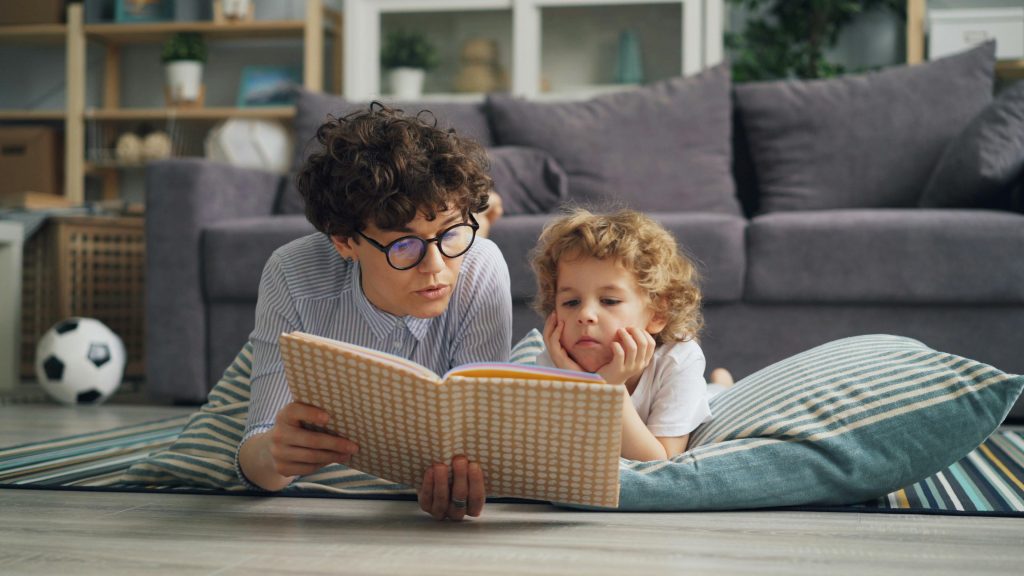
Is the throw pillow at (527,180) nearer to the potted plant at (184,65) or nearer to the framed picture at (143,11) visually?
the potted plant at (184,65)

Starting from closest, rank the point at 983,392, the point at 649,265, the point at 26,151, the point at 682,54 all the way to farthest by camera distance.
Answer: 1. the point at 983,392
2. the point at 649,265
3. the point at 682,54
4. the point at 26,151

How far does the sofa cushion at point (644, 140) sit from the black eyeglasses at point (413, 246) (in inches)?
65.5

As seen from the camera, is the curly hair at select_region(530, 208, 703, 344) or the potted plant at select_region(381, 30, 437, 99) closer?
the curly hair at select_region(530, 208, 703, 344)

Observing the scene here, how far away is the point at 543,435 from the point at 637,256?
0.44 metres

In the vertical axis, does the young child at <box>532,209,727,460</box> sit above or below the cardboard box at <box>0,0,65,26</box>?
below

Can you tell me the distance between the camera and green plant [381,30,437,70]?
403 cm

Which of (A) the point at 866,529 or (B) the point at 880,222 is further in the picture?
(B) the point at 880,222

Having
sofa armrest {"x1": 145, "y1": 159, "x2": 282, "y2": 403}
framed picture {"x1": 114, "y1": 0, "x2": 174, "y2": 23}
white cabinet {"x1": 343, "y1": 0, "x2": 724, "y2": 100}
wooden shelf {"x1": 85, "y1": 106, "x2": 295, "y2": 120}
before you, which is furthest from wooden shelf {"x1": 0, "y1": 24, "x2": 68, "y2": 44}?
sofa armrest {"x1": 145, "y1": 159, "x2": 282, "y2": 403}

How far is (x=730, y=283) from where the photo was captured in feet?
7.68

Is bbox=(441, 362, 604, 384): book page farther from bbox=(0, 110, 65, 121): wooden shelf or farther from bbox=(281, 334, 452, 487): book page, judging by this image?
bbox=(0, 110, 65, 121): wooden shelf

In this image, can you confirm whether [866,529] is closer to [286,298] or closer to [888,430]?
[888,430]

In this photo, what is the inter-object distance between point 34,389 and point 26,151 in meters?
1.56

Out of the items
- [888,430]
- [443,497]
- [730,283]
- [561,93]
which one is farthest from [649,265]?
[561,93]

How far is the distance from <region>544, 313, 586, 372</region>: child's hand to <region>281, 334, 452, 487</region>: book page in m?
0.29
